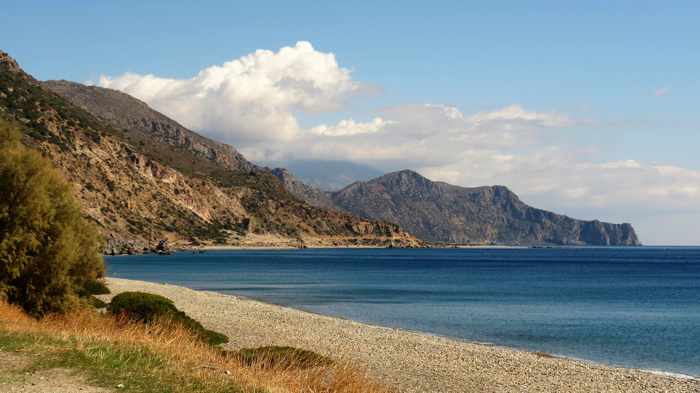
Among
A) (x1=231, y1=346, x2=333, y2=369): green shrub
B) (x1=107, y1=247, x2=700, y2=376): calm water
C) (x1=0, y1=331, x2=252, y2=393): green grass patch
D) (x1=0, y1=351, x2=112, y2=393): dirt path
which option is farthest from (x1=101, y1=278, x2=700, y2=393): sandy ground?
(x1=0, y1=351, x2=112, y2=393): dirt path

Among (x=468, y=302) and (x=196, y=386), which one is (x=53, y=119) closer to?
(x=468, y=302)

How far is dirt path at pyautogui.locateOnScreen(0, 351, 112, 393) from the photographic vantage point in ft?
39.1

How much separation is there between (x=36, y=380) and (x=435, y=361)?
1774 centimetres

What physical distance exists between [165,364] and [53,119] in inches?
5945

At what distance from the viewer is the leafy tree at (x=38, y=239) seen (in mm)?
24766

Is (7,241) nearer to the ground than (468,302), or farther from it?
farther from it

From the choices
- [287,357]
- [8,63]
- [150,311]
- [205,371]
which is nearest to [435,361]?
[287,357]

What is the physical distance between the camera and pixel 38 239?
83.4 ft

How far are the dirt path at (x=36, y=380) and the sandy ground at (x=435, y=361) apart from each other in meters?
11.7

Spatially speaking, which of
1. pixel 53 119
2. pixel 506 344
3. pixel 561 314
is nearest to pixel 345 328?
pixel 506 344

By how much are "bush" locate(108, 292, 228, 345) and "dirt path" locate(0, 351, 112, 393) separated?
14.7 meters

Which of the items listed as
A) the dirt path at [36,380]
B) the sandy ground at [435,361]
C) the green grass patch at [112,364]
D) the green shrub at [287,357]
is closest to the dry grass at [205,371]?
the green grass patch at [112,364]

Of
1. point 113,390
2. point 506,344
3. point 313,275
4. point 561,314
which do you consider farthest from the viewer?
point 313,275

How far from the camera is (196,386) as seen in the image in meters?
12.5
